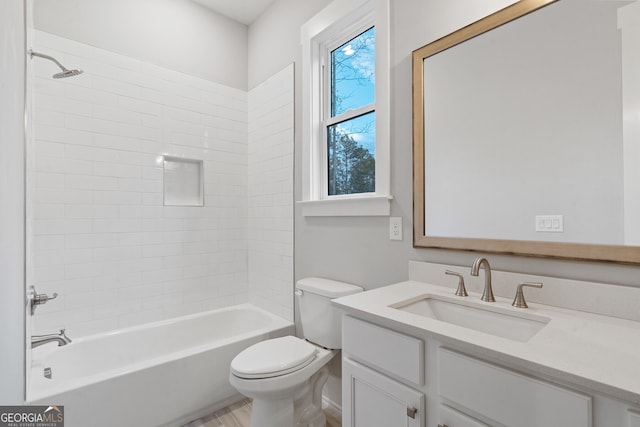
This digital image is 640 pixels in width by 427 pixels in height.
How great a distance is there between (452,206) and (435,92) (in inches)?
21.5

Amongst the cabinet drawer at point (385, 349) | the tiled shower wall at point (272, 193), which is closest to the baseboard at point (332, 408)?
the tiled shower wall at point (272, 193)

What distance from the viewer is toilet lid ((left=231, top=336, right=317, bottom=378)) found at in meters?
1.45

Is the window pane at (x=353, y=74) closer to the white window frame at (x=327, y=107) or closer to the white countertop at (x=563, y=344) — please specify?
the white window frame at (x=327, y=107)

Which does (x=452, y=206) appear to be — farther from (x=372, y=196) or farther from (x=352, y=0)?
(x=352, y=0)

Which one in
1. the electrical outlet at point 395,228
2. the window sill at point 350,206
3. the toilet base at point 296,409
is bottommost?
the toilet base at point 296,409

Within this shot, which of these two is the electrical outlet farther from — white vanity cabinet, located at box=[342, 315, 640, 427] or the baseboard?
the baseboard

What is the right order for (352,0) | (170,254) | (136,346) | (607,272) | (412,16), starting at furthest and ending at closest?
(170,254), (136,346), (352,0), (412,16), (607,272)

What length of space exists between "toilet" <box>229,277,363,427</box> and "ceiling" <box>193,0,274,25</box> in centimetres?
228

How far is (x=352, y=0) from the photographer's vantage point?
1.78 metres

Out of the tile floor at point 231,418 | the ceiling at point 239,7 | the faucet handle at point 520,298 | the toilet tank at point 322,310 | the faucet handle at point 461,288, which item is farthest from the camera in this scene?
the ceiling at point 239,7

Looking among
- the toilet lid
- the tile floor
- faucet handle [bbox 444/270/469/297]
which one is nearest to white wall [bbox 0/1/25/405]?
the toilet lid

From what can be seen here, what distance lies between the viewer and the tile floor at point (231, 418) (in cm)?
180

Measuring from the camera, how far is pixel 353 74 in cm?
197

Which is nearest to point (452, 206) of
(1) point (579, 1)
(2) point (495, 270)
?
(2) point (495, 270)
